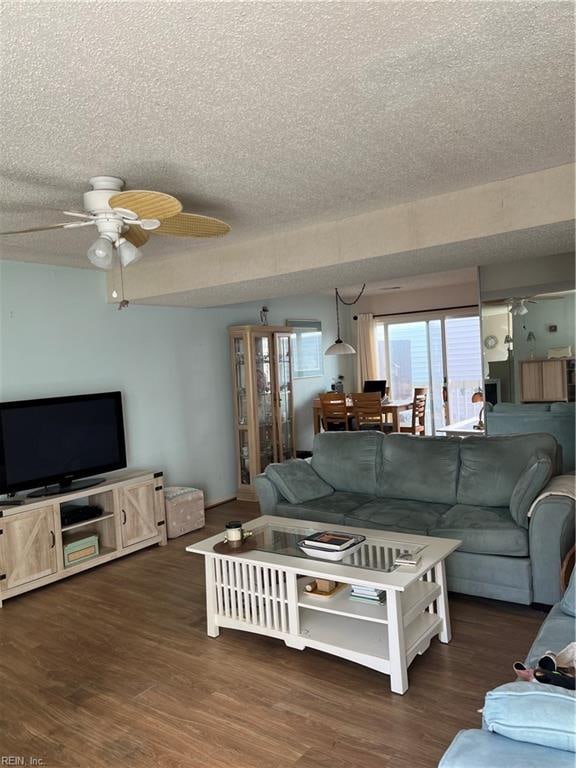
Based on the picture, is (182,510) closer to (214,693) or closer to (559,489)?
(214,693)

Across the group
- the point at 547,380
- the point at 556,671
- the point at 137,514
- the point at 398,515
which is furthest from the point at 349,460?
the point at 556,671

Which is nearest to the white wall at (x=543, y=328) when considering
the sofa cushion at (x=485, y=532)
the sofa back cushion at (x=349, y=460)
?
the sofa back cushion at (x=349, y=460)

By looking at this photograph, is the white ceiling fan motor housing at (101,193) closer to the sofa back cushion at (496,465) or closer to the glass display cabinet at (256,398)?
the sofa back cushion at (496,465)

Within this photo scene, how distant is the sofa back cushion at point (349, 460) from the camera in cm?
440

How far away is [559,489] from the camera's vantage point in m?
3.25

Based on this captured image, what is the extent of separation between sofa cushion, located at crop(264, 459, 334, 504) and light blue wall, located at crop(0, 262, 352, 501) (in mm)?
1569

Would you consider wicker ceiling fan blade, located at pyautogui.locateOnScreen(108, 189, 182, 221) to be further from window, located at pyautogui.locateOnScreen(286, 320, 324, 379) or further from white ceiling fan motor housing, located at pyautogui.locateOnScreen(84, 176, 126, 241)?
window, located at pyautogui.locateOnScreen(286, 320, 324, 379)

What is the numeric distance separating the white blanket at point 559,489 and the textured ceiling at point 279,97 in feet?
5.88

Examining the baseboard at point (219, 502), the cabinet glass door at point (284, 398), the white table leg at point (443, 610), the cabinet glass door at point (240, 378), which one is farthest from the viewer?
the cabinet glass door at point (284, 398)

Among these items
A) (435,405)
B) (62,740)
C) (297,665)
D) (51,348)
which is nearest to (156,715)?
(62,740)

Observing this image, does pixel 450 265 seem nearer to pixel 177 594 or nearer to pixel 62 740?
pixel 177 594

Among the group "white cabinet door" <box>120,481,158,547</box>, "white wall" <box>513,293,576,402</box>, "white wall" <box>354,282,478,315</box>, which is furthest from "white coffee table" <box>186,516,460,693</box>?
"white wall" <box>354,282,478,315</box>

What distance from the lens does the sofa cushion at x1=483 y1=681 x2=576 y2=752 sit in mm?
1214

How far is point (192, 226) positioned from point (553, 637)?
7.71 ft
